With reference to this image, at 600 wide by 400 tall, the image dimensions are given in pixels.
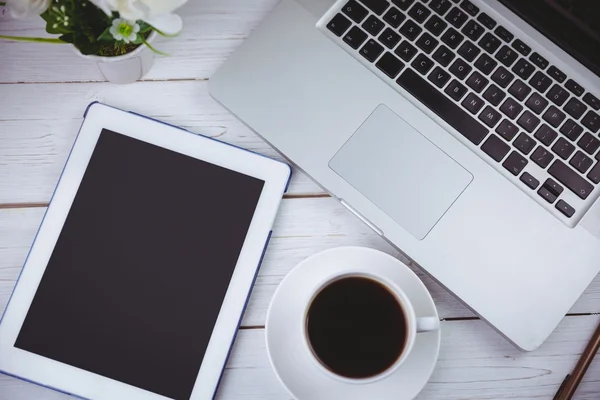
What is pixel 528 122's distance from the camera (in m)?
0.63

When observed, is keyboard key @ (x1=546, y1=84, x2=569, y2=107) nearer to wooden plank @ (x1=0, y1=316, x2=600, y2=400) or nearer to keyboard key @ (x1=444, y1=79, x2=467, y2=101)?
keyboard key @ (x1=444, y1=79, x2=467, y2=101)

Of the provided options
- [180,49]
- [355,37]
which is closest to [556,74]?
[355,37]

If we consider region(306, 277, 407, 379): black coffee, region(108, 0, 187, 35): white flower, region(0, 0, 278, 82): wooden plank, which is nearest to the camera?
region(108, 0, 187, 35): white flower

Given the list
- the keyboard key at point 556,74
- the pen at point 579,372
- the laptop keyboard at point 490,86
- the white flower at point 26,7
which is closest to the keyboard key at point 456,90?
the laptop keyboard at point 490,86

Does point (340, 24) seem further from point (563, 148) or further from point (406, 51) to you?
point (563, 148)

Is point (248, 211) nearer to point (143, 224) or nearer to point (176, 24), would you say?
point (143, 224)

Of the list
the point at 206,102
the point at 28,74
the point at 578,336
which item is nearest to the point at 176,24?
the point at 206,102

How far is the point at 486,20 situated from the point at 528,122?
0.43 feet

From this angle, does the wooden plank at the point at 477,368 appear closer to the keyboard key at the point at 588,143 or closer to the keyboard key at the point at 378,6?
the keyboard key at the point at 588,143

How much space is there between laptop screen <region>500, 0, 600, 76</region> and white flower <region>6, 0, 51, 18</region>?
0.49 meters

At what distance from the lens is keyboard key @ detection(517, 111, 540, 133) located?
0.63m

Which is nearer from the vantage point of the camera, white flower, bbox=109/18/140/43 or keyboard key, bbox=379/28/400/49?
white flower, bbox=109/18/140/43

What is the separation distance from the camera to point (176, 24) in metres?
0.50

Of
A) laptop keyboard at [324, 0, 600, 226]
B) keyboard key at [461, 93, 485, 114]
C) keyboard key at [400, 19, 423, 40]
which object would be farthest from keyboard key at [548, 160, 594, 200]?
keyboard key at [400, 19, 423, 40]
